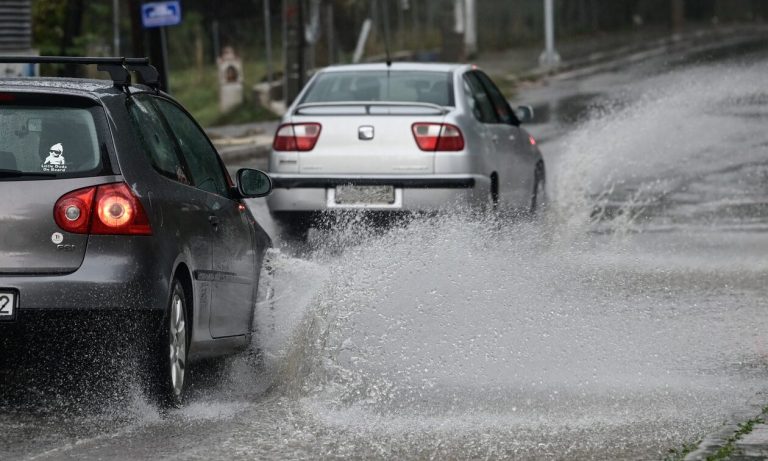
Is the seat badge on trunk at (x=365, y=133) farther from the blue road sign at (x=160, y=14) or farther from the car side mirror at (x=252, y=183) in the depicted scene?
the blue road sign at (x=160, y=14)

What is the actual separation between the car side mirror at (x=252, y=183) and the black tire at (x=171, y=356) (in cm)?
121

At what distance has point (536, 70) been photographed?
36.1 m

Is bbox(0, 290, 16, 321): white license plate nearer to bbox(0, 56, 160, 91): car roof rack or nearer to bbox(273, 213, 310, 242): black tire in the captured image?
bbox(0, 56, 160, 91): car roof rack

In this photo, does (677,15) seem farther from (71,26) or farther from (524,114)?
(524,114)

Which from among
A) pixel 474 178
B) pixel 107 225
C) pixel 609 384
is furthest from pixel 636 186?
pixel 107 225

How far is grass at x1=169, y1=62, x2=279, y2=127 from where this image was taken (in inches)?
1128

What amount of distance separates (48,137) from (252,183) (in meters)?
1.58

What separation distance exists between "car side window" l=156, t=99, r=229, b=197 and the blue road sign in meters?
15.1

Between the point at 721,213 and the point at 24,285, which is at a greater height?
the point at 24,285

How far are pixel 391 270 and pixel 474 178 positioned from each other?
3.49m

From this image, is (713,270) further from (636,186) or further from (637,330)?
(636,186)

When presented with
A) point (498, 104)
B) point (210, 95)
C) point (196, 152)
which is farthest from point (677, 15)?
point (196, 152)

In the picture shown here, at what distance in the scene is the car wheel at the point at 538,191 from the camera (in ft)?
48.2

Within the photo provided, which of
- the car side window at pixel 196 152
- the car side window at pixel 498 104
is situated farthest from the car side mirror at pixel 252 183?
the car side window at pixel 498 104
